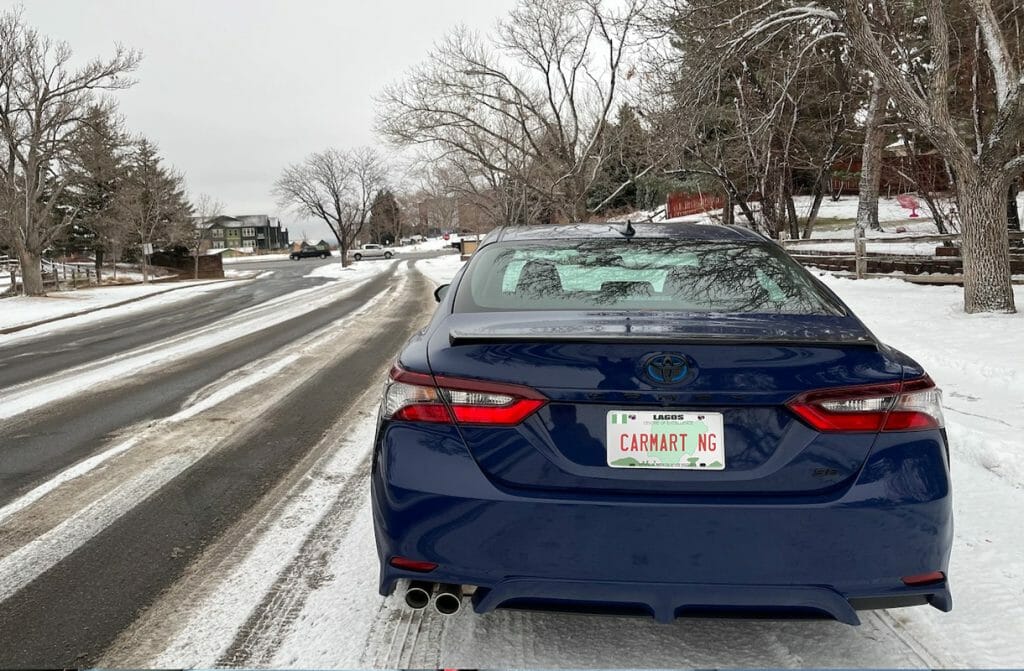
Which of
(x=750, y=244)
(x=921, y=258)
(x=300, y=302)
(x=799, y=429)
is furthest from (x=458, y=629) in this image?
(x=300, y=302)

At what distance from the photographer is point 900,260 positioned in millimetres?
16297

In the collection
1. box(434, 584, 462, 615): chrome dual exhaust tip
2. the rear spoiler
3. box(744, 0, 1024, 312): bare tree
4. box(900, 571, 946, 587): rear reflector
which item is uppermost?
box(744, 0, 1024, 312): bare tree

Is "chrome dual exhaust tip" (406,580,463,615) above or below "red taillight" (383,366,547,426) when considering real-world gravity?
below

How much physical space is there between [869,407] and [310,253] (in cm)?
7606

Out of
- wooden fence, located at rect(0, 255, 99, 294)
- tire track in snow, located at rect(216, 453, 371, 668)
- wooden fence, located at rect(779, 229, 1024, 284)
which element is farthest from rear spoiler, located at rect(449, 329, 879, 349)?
wooden fence, located at rect(0, 255, 99, 294)

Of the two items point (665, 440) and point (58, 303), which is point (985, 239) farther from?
point (58, 303)

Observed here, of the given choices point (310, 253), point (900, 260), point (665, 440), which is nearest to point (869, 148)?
point (900, 260)

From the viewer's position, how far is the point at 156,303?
74.4ft

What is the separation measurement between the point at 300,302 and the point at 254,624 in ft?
58.6

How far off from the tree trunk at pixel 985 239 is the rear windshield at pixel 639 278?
799cm

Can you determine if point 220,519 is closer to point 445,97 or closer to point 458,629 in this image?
point 458,629

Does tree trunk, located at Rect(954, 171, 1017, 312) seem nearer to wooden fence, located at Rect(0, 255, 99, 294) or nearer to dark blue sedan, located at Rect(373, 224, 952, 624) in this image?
dark blue sedan, located at Rect(373, 224, 952, 624)

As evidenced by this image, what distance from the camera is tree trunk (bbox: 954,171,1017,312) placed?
903 cm

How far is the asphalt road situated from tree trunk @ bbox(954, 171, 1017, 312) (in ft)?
26.3
